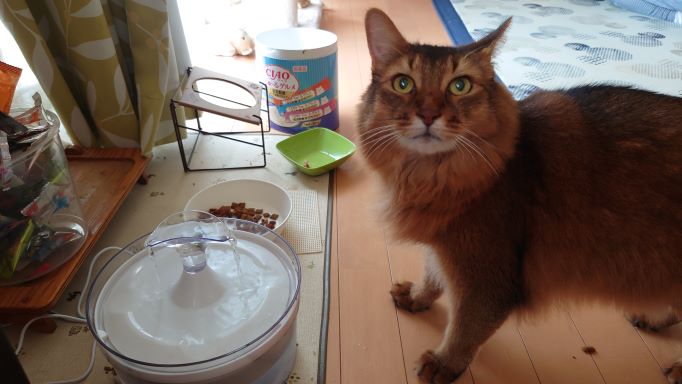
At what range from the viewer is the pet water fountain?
31.4 inches

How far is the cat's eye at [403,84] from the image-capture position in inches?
35.4

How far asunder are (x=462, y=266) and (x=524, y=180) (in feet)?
0.73

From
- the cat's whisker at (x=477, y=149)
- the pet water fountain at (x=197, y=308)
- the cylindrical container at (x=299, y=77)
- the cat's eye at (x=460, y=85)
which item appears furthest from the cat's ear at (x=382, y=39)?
the cylindrical container at (x=299, y=77)

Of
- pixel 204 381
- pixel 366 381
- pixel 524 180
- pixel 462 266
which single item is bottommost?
pixel 366 381

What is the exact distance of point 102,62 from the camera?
1.43m

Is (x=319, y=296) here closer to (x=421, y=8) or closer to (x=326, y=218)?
(x=326, y=218)

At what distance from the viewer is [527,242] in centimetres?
92

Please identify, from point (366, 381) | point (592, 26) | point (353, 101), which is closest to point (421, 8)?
point (592, 26)

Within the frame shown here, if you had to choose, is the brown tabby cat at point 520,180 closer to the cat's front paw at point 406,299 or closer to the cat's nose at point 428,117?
the cat's nose at point 428,117

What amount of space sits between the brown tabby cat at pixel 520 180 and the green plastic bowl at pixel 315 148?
0.81m

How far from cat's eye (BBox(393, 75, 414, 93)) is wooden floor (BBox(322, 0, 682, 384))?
8.0 inches

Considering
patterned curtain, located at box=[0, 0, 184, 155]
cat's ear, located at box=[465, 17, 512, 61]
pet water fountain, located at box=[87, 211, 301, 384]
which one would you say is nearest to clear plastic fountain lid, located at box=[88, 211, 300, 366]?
pet water fountain, located at box=[87, 211, 301, 384]

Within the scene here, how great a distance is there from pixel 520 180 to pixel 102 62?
1.34m

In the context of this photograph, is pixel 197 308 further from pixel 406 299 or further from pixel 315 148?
pixel 315 148
